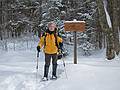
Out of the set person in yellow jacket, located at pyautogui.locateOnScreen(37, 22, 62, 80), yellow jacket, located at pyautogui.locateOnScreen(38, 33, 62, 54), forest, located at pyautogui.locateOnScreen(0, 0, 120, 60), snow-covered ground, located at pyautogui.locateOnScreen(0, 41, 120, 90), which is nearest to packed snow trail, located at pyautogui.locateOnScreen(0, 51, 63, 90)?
snow-covered ground, located at pyautogui.locateOnScreen(0, 41, 120, 90)

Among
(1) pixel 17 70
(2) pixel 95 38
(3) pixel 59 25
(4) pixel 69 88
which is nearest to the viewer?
(4) pixel 69 88

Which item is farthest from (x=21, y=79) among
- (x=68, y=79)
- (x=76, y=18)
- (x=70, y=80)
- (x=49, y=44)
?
(x=76, y=18)

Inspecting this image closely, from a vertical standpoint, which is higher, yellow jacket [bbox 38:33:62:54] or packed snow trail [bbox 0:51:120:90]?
yellow jacket [bbox 38:33:62:54]

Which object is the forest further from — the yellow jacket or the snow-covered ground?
the yellow jacket

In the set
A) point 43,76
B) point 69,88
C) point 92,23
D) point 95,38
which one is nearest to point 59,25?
point 92,23

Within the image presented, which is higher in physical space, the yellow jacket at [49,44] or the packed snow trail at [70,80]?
the yellow jacket at [49,44]

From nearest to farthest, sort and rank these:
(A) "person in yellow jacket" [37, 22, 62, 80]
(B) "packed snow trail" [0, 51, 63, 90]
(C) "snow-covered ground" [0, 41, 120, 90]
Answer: (C) "snow-covered ground" [0, 41, 120, 90] → (B) "packed snow trail" [0, 51, 63, 90] → (A) "person in yellow jacket" [37, 22, 62, 80]

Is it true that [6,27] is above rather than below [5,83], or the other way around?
above

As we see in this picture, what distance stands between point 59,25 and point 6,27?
17.5 metres

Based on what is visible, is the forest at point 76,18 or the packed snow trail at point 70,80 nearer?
the packed snow trail at point 70,80

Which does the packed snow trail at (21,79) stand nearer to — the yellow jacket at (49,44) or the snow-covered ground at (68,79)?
the snow-covered ground at (68,79)

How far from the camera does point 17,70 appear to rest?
1151 cm

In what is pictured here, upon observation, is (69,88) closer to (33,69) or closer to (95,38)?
(33,69)

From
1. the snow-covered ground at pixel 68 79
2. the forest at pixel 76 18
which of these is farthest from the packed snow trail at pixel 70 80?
the forest at pixel 76 18
